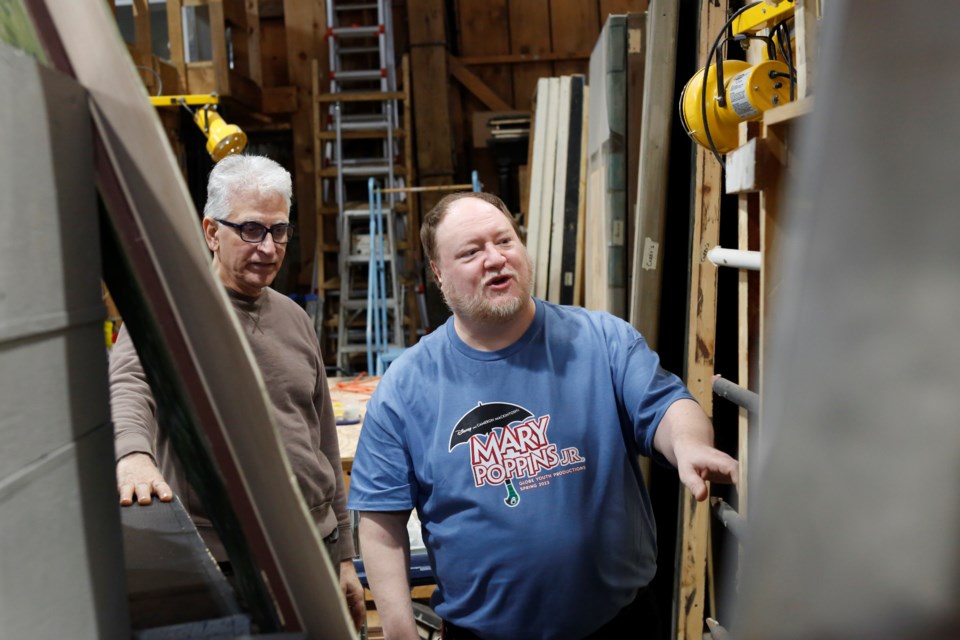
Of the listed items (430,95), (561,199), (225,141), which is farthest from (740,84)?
(430,95)

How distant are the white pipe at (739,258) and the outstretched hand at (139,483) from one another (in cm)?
124

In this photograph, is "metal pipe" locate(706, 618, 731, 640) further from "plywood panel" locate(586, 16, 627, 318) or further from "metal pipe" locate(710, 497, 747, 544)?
"plywood panel" locate(586, 16, 627, 318)

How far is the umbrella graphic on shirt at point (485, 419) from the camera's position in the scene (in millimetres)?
1754

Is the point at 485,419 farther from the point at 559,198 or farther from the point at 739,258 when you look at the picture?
the point at 559,198

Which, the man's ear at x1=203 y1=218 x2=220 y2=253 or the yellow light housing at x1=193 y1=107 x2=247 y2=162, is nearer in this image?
the man's ear at x1=203 y1=218 x2=220 y2=253

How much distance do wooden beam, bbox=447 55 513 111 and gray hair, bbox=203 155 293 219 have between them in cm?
518

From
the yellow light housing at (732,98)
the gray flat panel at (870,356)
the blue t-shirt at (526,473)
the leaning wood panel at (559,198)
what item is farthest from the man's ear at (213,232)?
the leaning wood panel at (559,198)

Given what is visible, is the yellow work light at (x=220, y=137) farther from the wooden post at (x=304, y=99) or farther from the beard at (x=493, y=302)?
the wooden post at (x=304, y=99)

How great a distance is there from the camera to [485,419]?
5.78ft

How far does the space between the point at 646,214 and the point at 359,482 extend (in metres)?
1.37

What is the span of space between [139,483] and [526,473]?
0.78m

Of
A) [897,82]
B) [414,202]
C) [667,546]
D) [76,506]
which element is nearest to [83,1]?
[76,506]

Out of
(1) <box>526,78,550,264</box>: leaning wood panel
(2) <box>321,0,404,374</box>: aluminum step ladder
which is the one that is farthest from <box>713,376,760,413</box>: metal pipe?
(2) <box>321,0,404,374</box>: aluminum step ladder

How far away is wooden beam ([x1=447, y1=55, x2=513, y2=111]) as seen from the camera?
7082 millimetres
